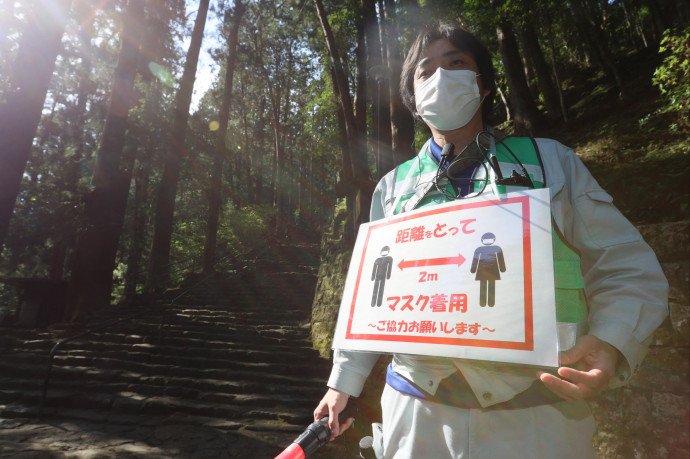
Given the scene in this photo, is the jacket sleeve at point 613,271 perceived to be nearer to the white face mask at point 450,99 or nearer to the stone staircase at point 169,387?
the white face mask at point 450,99

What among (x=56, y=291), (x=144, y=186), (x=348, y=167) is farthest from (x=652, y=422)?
(x=144, y=186)

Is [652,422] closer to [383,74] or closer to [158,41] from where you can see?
[383,74]

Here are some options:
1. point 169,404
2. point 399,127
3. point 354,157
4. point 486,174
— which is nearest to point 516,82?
point 399,127

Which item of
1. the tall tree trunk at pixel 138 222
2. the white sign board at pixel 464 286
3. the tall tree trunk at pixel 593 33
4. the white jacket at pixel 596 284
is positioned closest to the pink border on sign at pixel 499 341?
the white sign board at pixel 464 286

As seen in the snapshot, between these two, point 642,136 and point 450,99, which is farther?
point 642,136

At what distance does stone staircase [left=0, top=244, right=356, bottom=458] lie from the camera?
511 centimetres

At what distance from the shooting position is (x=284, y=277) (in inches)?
591

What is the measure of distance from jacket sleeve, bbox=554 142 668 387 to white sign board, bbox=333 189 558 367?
22 centimetres

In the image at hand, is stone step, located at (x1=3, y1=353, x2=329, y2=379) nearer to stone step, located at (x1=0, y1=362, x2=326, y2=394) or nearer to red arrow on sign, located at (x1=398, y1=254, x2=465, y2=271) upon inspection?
stone step, located at (x1=0, y1=362, x2=326, y2=394)

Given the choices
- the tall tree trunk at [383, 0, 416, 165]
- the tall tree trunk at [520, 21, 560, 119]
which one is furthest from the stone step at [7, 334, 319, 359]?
the tall tree trunk at [520, 21, 560, 119]

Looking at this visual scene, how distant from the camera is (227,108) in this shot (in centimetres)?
1927

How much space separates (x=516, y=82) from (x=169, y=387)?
42.2 feet

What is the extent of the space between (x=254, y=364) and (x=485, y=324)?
292 inches

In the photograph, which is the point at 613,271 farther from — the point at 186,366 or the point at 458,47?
the point at 186,366
